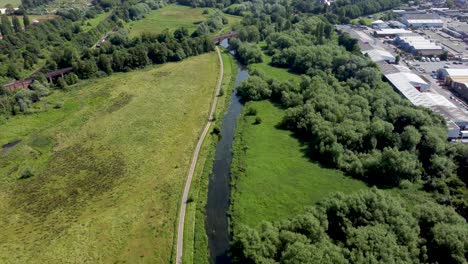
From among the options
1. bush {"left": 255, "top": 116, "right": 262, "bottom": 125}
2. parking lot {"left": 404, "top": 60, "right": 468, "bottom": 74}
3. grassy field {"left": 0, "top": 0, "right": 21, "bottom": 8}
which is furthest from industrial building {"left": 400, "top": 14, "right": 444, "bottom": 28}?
grassy field {"left": 0, "top": 0, "right": 21, "bottom": 8}

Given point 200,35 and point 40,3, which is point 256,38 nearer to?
point 200,35

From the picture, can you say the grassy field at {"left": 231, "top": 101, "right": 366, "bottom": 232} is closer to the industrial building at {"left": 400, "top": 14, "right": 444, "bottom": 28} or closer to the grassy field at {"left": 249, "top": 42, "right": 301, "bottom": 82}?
the grassy field at {"left": 249, "top": 42, "right": 301, "bottom": 82}

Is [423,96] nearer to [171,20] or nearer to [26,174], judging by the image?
[26,174]

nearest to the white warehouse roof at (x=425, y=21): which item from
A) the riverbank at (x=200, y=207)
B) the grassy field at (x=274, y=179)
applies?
→ the riverbank at (x=200, y=207)

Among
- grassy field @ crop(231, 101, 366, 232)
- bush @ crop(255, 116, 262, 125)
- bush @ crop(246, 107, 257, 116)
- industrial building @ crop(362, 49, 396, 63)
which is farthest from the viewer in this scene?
industrial building @ crop(362, 49, 396, 63)

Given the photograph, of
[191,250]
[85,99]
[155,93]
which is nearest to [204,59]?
[155,93]
